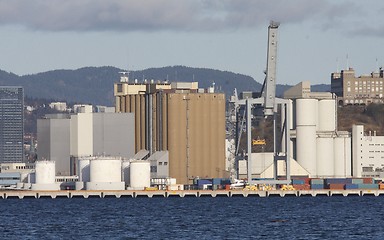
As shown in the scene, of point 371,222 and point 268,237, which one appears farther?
point 371,222

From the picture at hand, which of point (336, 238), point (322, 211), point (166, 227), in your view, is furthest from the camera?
point (322, 211)

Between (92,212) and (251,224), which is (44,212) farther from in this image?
(251,224)

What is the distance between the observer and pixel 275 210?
19312 centimetres

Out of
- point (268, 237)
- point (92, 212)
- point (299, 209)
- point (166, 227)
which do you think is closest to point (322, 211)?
point (299, 209)

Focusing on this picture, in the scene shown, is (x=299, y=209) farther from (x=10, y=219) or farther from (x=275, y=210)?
(x=10, y=219)

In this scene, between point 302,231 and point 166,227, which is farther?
point 166,227

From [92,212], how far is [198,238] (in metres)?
62.8

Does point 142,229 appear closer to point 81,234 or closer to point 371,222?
point 81,234

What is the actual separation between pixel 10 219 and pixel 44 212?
22584 mm

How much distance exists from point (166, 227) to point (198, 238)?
20.6 metres

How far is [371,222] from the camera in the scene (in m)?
155

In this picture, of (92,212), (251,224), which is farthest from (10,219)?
(251,224)

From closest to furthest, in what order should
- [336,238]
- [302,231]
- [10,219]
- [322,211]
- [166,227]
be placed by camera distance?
[336,238]
[302,231]
[166,227]
[10,219]
[322,211]

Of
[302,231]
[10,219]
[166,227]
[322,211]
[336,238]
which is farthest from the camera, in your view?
[322,211]
